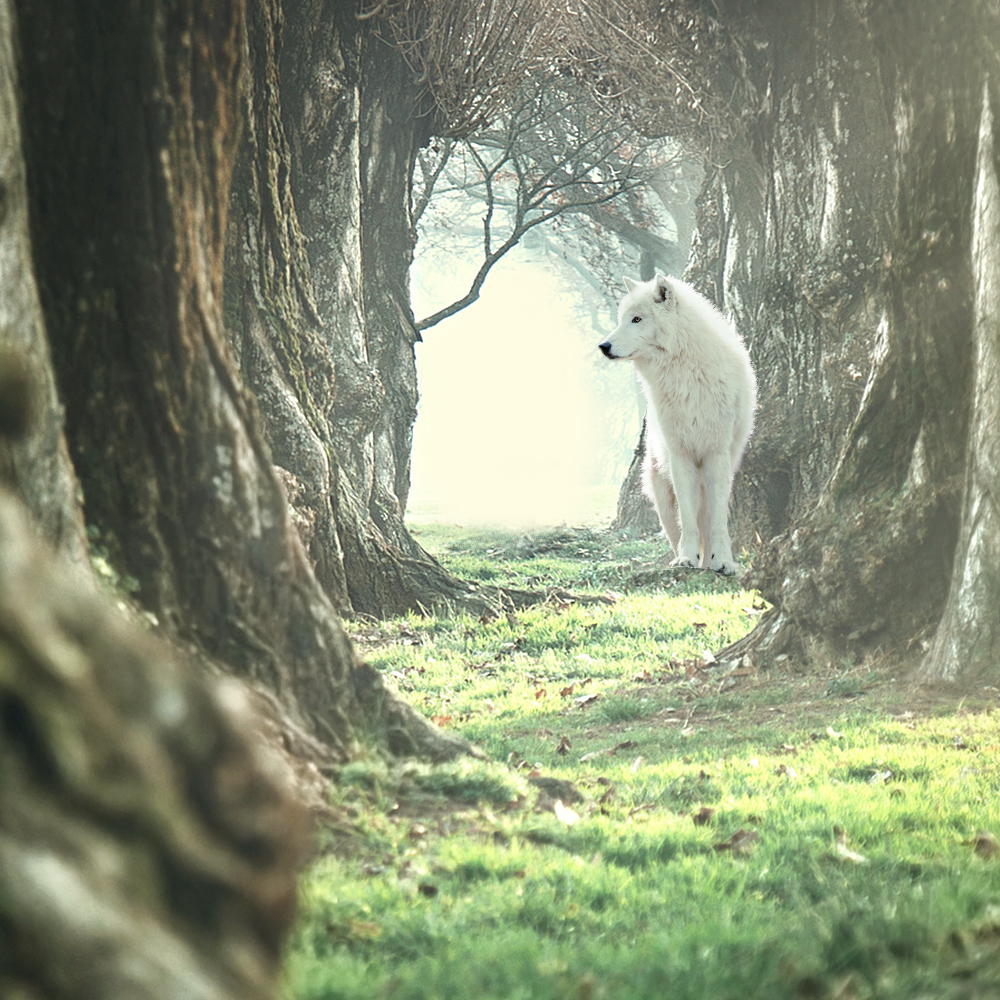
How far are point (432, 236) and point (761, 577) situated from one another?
5284cm

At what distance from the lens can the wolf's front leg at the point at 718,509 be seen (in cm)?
1130

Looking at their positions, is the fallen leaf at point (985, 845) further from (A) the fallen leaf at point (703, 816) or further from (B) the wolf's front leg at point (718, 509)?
(B) the wolf's front leg at point (718, 509)

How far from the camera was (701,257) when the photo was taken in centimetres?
1738

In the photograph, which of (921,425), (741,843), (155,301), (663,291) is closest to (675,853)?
(741,843)

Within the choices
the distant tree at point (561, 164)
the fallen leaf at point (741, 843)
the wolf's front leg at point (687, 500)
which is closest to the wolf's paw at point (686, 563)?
the wolf's front leg at point (687, 500)

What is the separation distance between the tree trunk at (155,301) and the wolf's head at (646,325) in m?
7.65

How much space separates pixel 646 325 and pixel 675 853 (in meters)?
7.89

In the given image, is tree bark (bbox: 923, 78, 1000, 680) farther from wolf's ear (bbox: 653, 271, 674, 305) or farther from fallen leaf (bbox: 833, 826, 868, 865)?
wolf's ear (bbox: 653, 271, 674, 305)

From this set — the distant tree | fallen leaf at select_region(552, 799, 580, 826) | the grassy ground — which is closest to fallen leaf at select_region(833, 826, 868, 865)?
the grassy ground

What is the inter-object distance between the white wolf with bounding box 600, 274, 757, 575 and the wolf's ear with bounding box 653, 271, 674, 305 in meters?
0.01

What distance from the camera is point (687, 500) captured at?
37.5ft

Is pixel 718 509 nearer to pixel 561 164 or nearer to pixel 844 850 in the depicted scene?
pixel 844 850

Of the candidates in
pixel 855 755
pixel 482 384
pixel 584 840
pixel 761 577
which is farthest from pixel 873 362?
pixel 482 384

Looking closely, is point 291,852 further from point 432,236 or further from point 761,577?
point 432,236
